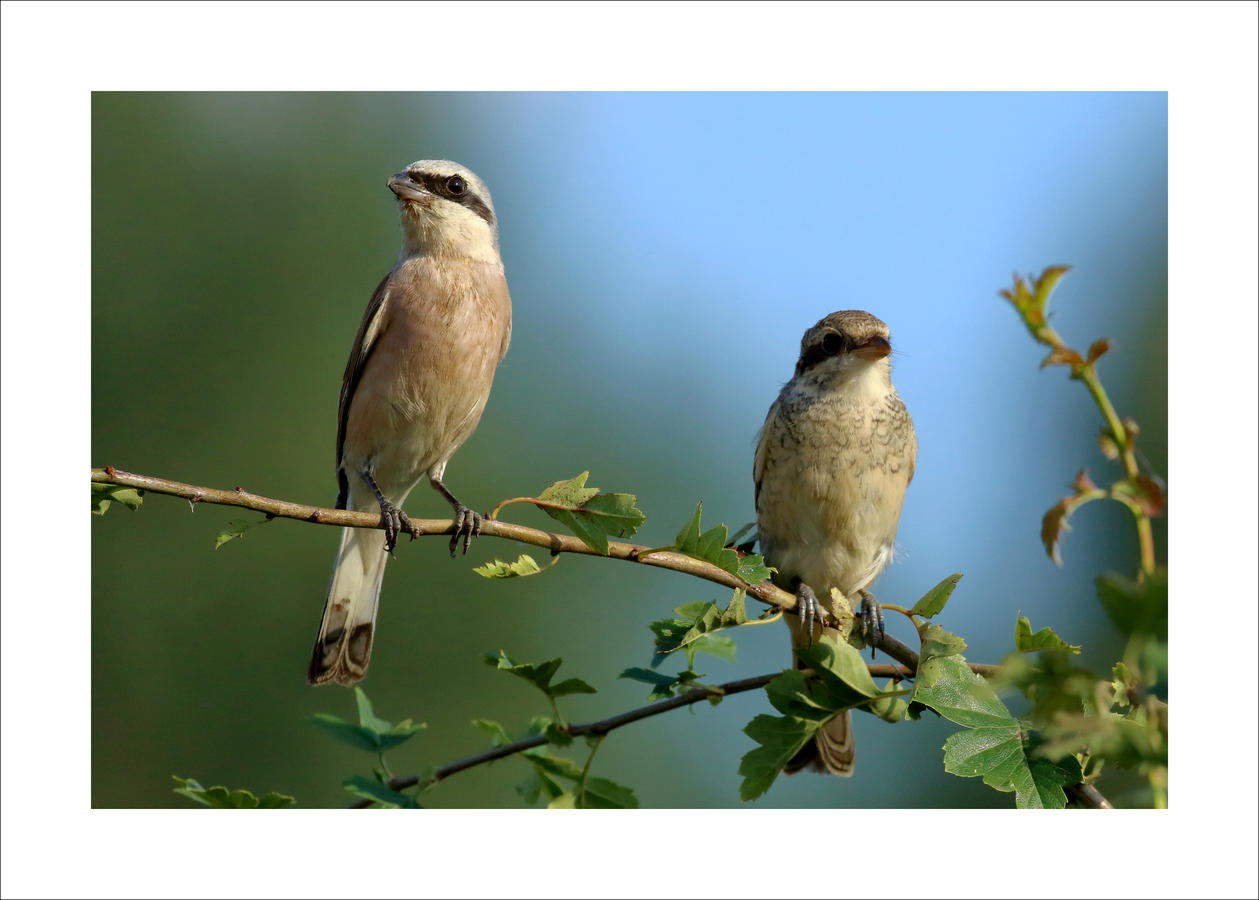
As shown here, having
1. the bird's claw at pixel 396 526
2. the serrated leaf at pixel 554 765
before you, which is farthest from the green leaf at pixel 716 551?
the bird's claw at pixel 396 526

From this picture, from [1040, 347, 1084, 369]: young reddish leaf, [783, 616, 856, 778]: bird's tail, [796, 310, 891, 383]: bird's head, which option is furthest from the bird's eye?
[1040, 347, 1084, 369]: young reddish leaf

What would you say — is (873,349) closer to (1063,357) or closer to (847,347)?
(847,347)

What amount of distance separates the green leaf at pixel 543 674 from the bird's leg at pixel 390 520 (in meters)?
0.40

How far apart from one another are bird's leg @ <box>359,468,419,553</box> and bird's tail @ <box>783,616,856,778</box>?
4.40ft

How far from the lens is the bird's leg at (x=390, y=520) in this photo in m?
2.51

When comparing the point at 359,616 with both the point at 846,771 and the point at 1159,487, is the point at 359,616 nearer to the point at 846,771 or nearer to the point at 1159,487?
the point at 846,771

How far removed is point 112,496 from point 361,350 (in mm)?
1639

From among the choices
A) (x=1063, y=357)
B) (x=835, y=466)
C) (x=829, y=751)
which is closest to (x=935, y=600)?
(x=1063, y=357)

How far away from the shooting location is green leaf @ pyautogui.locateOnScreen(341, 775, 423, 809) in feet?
5.93

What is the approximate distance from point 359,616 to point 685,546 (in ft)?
6.57

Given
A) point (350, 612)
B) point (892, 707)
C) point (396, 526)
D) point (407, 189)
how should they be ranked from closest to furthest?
1. point (892, 707)
2. point (396, 526)
3. point (407, 189)
4. point (350, 612)

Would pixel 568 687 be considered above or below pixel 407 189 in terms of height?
below

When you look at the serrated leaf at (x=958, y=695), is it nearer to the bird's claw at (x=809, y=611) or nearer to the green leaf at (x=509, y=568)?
the green leaf at (x=509, y=568)

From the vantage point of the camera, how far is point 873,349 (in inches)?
123
